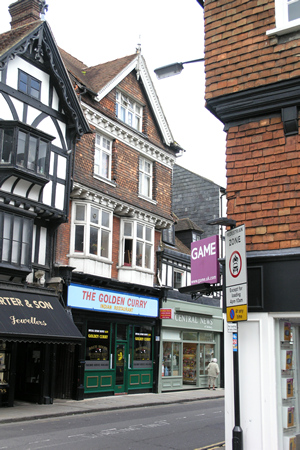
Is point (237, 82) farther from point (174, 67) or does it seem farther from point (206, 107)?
point (174, 67)

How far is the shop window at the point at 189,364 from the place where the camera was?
2528 cm

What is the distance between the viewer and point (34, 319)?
15.4 meters

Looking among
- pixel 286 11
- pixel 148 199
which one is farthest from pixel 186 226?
pixel 286 11

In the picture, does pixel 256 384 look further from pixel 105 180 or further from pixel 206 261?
pixel 105 180

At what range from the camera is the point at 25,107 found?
1689cm

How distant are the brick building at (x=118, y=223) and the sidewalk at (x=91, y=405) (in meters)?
0.97

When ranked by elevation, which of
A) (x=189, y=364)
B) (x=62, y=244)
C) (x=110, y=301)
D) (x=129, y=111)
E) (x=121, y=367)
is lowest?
(x=189, y=364)

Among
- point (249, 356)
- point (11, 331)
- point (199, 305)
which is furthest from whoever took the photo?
point (199, 305)

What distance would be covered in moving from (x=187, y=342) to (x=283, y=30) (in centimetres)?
1961

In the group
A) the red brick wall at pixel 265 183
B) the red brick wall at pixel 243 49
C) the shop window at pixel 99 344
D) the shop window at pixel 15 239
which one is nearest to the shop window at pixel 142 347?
the shop window at pixel 99 344

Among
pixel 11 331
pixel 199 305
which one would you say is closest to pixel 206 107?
pixel 11 331

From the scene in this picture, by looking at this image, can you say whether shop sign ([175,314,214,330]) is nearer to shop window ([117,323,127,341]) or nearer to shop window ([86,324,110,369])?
shop window ([117,323,127,341])

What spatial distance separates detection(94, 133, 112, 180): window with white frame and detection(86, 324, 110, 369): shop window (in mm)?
6411

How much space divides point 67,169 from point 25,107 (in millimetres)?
2746
